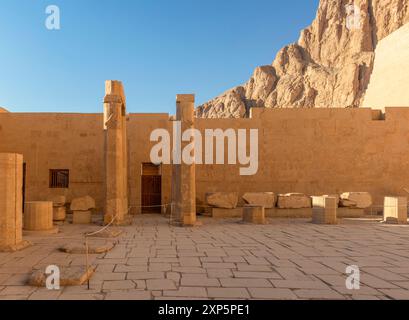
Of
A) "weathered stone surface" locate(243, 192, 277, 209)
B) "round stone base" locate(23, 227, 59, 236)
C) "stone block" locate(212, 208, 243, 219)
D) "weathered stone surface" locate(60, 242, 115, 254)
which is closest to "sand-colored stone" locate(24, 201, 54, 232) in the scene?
"round stone base" locate(23, 227, 59, 236)

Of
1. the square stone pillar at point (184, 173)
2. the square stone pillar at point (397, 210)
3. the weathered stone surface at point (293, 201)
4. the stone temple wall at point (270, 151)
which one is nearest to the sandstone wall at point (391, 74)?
the stone temple wall at point (270, 151)

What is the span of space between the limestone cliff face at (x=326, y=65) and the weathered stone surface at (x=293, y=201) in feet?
98.6

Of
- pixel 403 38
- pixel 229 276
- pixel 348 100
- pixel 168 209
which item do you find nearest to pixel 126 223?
pixel 168 209

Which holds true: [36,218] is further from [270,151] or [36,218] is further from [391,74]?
[391,74]

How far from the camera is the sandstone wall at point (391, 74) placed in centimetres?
1684

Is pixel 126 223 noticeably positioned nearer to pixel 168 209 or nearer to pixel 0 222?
pixel 168 209

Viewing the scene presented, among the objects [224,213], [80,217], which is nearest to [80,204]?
[80,217]

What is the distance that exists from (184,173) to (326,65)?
5022cm

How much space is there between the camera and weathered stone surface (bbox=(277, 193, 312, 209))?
13.2 metres

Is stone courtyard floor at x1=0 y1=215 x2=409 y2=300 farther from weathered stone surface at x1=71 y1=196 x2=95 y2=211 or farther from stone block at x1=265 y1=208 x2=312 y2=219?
stone block at x1=265 y1=208 x2=312 y2=219

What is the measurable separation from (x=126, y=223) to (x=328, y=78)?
143 feet

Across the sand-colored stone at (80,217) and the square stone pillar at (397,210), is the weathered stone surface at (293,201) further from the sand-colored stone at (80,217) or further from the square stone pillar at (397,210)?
the sand-colored stone at (80,217)

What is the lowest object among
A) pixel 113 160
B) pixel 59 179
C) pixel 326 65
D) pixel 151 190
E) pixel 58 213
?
pixel 58 213

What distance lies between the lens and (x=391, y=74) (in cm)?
1805
